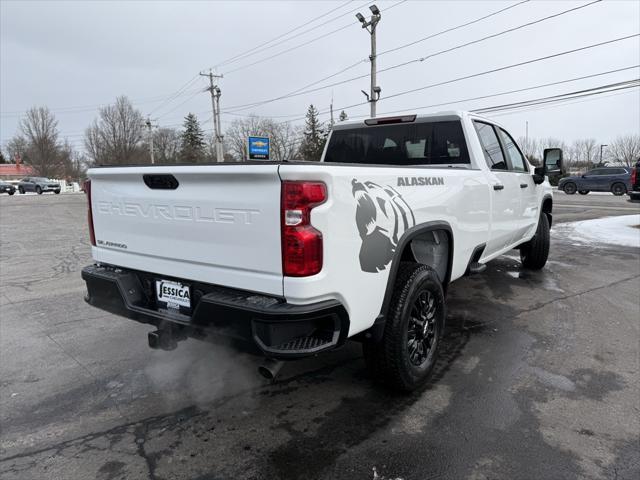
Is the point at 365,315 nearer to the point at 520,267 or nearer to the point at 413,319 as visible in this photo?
the point at 413,319

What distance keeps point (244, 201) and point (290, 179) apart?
0.31 metres

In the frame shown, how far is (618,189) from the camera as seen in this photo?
85.4ft

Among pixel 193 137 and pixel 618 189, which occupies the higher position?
pixel 193 137

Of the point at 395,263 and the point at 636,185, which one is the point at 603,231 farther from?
the point at 395,263

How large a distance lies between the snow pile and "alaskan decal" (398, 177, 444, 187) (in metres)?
7.88

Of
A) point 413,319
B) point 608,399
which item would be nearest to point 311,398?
point 413,319

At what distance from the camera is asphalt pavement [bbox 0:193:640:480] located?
240 cm

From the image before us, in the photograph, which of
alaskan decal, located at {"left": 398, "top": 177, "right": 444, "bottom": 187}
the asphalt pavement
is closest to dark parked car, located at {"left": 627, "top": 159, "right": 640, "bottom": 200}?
the asphalt pavement

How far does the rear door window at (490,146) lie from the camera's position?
14.5ft

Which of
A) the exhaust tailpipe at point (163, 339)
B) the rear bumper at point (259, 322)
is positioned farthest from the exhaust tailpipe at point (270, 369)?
the exhaust tailpipe at point (163, 339)

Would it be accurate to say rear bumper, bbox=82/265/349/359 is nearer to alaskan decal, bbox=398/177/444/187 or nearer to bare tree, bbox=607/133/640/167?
alaskan decal, bbox=398/177/444/187

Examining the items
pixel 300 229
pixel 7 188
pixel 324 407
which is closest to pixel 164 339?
pixel 324 407

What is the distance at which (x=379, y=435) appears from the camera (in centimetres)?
265

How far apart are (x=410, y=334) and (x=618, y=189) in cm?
2866
